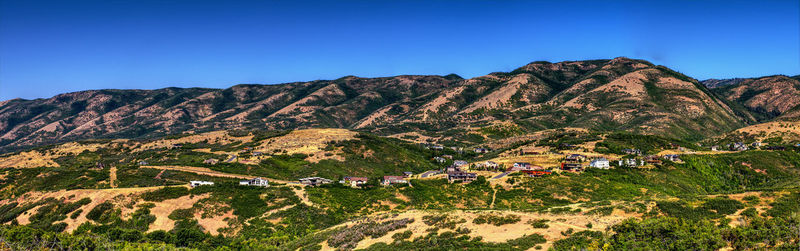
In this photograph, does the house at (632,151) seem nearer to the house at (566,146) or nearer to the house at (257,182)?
the house at (566,146)

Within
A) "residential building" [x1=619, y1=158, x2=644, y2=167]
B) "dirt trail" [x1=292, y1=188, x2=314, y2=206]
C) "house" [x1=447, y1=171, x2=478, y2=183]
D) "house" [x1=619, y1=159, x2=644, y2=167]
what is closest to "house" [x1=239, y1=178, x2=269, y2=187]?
"dirt trail" [x1=292, y1=188, x2=314, y2=206]

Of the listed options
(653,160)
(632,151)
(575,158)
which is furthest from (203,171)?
(632,151)

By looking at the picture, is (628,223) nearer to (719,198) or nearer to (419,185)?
(719,198)

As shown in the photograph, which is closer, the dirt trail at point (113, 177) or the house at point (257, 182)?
the house at point (257, 182)

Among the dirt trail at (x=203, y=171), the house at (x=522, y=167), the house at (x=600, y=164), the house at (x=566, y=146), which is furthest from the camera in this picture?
the house at (x=566, y=146)

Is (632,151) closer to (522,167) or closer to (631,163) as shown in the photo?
(631,163)

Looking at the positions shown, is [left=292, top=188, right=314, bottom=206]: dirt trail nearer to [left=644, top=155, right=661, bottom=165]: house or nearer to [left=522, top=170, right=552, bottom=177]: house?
[left=522, top=170, right=552, bottom=177]: house

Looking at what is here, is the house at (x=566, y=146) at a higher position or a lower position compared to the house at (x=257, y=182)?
higher

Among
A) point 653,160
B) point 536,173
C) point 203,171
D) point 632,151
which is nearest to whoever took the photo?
point 536,173

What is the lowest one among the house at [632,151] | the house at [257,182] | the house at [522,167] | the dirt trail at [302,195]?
the dirt trail at [302,195]

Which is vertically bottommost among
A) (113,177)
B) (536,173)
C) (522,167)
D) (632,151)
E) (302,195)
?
(302,195)

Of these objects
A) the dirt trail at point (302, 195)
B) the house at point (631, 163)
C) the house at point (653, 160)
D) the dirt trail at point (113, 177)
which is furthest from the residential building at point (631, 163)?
the dirt trail at point (113, 177)
